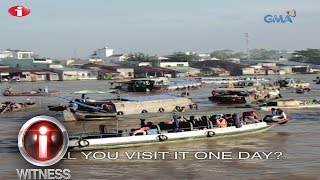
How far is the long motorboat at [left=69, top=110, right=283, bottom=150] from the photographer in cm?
1591

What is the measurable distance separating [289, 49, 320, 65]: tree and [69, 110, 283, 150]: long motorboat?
133119 mm

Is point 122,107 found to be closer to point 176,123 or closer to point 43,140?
point 176,123

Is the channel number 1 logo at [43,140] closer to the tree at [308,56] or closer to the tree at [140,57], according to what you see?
the tree at [140,57]

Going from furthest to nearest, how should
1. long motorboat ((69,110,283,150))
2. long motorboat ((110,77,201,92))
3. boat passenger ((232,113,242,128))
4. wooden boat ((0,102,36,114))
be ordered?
long motorboat ((110,77,201,92)) < wooden boat ((0,102,36,114)) < boat passenger ((232,113,242,128)) < long motorboat ((69,110,283,150))

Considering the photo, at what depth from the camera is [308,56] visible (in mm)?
149500

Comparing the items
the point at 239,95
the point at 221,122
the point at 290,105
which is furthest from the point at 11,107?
the point at 290,105

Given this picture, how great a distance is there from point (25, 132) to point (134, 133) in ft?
43.1

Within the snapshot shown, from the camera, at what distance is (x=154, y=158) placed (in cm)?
1539

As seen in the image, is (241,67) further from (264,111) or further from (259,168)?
(259,168)

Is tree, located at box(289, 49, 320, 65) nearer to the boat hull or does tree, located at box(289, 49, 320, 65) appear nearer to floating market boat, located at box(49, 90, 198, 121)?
floating market boat, located at box(49, 90, 198, 121)

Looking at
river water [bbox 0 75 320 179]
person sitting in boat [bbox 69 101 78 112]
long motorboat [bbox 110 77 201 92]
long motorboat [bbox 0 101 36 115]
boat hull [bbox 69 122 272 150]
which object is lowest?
river water [bbox 0 75 320 179]

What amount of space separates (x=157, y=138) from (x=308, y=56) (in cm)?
14104

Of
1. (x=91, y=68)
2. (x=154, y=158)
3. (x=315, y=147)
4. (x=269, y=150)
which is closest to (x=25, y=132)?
(x=154, y=158)

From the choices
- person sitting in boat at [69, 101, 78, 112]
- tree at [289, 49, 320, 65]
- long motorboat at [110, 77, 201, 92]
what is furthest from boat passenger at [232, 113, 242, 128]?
tree at [289, 49, 320, 65]
